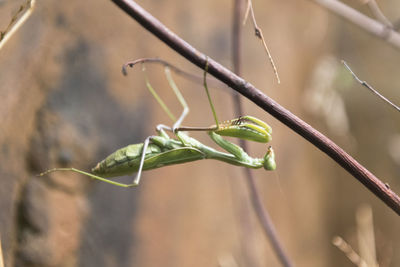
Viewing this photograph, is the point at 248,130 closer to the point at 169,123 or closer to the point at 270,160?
the point at 270,160

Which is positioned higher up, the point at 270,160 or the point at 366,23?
the point at 366,23

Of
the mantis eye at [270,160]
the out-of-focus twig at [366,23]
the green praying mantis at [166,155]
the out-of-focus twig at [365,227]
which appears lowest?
the out-of-focus twig at [365,227]

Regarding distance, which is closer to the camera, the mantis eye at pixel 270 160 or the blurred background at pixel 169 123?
the mantis eye at pixel 270 160

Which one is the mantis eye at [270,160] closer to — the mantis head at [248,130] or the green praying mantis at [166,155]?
the green praying mantis at [166,155]

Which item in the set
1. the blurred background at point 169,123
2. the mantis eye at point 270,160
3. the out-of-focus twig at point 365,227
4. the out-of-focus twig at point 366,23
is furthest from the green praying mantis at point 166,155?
the out-of-focus twig at point 365,227

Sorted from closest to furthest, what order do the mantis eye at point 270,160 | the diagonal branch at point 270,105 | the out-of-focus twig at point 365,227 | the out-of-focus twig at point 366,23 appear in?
1. the diagonal branch at point 270,105
2. the mantis eye at point 270,160
3. the out-of-focus twig at point 366,23
4. the out-of-focus twig at point 365,227

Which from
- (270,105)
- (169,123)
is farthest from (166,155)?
(169,123)
